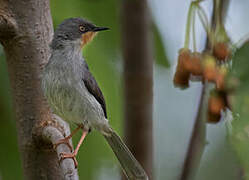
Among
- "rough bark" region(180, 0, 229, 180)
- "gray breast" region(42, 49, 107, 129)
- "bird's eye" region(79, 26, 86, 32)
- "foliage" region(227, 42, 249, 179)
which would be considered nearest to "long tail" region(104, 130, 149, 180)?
"gray breast" region(42, 49, 107, 129)

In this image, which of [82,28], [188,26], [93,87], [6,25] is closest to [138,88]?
[188,26]

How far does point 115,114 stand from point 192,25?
1200 mm

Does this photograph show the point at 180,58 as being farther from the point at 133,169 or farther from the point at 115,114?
the point at 133,169

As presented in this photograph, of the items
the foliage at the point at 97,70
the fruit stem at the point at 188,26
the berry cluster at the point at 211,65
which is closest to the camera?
the berry cluster at the point at 211,65

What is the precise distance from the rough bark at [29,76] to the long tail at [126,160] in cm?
77

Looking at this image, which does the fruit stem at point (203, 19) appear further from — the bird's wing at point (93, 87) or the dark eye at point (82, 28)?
the dark eye at point (82, 28)

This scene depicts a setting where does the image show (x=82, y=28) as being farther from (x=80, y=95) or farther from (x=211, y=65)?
(x=211, y=65)

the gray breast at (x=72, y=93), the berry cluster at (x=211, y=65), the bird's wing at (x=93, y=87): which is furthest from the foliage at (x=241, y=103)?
the gray breast at (x=72, y=93)

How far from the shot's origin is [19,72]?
8.98 feet

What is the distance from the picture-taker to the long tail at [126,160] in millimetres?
3504

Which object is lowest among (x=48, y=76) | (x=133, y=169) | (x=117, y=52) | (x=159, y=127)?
(x=159, y=127)

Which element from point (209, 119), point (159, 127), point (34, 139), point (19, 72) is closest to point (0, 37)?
point (19, 72)

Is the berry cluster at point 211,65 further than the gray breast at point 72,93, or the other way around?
the gray breast at point 72,93

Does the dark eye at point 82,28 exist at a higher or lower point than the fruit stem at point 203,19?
lower
